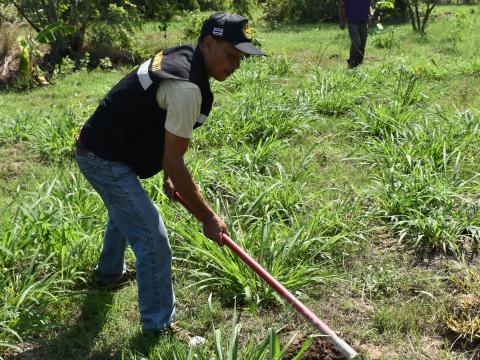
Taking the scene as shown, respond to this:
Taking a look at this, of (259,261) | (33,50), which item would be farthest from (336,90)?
(33,50)

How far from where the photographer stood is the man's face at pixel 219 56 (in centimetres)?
246

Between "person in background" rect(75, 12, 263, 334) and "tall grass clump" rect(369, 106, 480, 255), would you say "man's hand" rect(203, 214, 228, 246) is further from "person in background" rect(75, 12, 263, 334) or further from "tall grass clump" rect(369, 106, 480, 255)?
"tall grass clump" rect(369, 106, 480, 255)

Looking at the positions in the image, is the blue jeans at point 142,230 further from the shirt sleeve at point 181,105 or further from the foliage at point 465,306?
the foliage at point 465,306

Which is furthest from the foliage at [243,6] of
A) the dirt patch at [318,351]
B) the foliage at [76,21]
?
the dirt patch at [318,351]

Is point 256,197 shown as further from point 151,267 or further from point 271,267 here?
point 151,267

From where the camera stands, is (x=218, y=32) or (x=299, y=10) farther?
(x=299, y=10)

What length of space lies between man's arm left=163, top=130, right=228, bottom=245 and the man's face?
0.33 meters

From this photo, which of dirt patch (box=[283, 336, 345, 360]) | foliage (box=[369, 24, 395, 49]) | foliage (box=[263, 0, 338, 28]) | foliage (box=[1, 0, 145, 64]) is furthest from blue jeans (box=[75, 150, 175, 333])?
foliage (box=[263, 0, 338, 28])

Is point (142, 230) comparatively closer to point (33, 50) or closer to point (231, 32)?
point (231, 32)

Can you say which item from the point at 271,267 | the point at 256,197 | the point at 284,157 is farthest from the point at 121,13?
the point at 271,267

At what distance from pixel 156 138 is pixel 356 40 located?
7.04 metres

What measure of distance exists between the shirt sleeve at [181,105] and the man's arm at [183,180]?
1.5 inches

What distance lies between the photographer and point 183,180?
2.52 meters

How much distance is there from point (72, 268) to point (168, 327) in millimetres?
878
